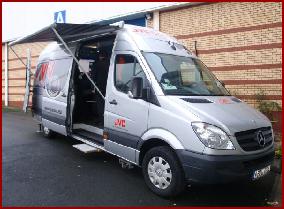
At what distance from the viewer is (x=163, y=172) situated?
4.82 meters

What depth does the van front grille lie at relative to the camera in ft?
14.8

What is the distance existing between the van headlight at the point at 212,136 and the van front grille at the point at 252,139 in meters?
0.19

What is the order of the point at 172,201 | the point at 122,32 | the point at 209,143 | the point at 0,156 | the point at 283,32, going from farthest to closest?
1. the point at 283,32
2. the point at 0,156
3. the point at 122,32
4. the point at 172,201
5. the point at 209,143

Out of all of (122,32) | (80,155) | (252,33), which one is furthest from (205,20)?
(80,155)

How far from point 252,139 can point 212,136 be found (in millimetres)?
677

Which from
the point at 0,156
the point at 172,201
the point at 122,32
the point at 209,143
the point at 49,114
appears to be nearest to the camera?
the point at 209,143

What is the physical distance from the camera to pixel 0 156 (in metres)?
7.14

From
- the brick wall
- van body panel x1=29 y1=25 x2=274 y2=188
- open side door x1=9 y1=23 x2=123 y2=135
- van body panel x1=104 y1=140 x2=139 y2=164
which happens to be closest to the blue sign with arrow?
the brick wall

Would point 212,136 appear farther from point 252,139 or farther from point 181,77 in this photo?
point 181,77

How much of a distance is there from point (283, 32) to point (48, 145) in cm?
686

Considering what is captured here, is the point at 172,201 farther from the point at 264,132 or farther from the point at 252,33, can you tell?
the point at 252,33

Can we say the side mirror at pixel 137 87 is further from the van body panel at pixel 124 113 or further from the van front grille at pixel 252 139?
the van front grille at pixel 252 139

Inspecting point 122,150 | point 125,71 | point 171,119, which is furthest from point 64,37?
point 171,119

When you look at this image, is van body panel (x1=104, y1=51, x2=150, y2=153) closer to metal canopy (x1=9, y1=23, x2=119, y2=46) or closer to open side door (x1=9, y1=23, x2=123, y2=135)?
open side door (x1=9, y1=23, x2=123, y2=135)
